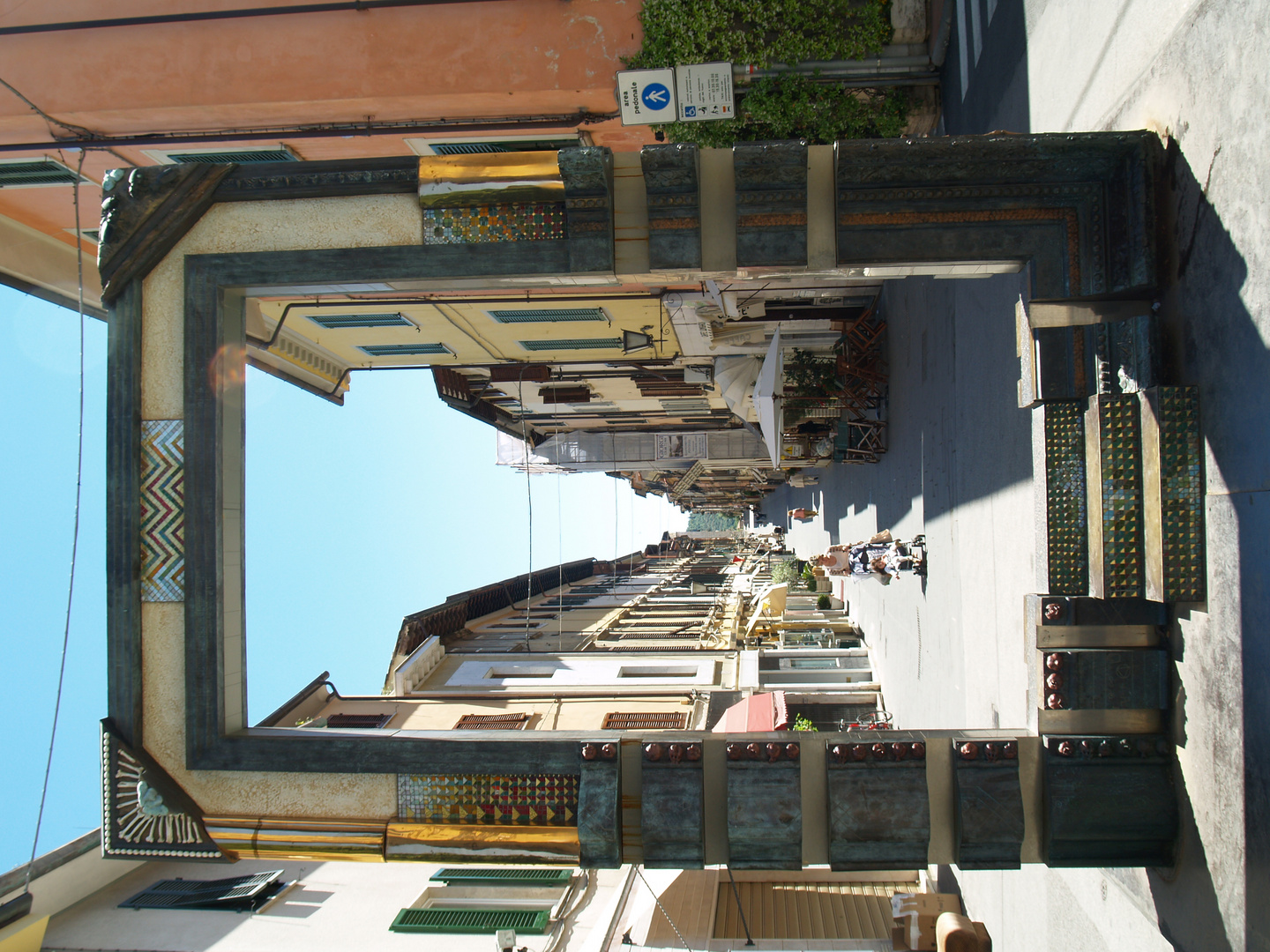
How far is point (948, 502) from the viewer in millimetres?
9773

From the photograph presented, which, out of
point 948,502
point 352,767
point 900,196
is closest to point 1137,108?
point 900,196

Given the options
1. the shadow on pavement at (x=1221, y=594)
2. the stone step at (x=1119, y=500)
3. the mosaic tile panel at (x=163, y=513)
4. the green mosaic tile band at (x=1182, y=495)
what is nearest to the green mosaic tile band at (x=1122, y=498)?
the stone step at (x=1119, y=500)

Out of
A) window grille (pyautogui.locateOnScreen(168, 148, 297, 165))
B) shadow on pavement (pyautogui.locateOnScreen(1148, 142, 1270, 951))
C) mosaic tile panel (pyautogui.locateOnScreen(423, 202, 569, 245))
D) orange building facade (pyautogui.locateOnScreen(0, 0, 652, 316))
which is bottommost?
shadow on pavement (pyautogui.locateOnScreen(1148, 142, 1270, 951))

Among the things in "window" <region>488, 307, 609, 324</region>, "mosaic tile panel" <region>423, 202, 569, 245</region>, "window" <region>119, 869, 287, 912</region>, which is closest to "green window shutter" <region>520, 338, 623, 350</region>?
"window" <region>488, 307, 609, 324</region>

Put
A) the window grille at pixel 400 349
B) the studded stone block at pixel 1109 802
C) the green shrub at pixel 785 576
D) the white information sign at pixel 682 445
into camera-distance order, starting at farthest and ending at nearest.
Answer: the white information sign at pixel 682 445 → the green shrub at pixel 785 576 → the window grille at pixel 400 349 → the studded stone block at pixel 1109 802

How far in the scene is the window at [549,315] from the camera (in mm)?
15108

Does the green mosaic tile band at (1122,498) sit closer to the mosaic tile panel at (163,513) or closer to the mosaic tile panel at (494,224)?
the mosaic tile panel at (494,224)

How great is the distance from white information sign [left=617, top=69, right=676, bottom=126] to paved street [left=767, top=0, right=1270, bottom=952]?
13.0 ft

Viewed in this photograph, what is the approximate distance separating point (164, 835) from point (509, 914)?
21.5 feet

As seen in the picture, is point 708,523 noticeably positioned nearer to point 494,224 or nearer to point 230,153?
point 230,153

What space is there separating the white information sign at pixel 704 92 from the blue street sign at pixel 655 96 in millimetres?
181

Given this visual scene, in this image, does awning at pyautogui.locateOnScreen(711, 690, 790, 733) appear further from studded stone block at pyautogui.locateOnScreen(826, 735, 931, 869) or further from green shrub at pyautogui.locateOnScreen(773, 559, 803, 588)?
green shrub at pyautogui.locateOnScreen(773, 559, 803, 588)

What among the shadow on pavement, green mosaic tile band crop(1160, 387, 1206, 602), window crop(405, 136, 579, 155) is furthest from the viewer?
window crop(405, 136, 579, 155)

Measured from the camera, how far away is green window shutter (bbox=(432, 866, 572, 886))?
10.7 meters
